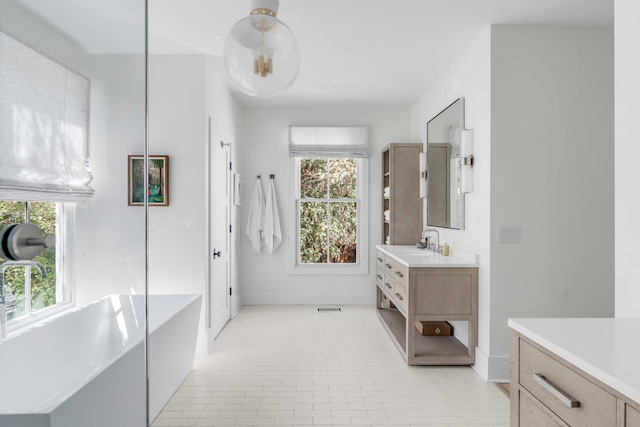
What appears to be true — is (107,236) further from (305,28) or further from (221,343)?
(221,343)

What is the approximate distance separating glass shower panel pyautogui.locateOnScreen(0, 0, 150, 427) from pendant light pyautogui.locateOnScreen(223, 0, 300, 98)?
278 mm

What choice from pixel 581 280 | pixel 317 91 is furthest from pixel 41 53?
pixel 317 91

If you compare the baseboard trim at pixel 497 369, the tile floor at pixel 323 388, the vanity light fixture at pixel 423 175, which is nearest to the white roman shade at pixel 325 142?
the vanity light fixture at pixel 423 175

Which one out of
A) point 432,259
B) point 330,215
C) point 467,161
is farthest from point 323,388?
point 330,215

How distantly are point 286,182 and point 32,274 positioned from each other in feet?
15.2

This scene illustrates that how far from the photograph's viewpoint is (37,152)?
87cm

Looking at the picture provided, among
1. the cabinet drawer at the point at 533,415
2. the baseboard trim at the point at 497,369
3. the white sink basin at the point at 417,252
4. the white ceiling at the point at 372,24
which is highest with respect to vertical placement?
the white ceiling at the point at 372,24

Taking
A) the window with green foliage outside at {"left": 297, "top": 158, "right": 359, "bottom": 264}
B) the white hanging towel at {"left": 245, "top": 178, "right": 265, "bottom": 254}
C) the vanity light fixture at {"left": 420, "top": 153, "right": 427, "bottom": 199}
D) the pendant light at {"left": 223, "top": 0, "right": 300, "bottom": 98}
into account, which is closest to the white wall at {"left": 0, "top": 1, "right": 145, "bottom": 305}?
the pendant light at {"left": 223, "top": 0, "right": 300, "bottom": 98}

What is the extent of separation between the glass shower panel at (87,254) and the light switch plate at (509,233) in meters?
2.64

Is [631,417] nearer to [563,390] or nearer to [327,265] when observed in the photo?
[563,390]

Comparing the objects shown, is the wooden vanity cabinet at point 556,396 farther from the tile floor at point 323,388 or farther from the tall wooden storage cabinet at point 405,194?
the tall wooden storage cabinet at point 405,194

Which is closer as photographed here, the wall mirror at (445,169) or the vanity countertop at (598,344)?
the vanity countertop at (598,344)

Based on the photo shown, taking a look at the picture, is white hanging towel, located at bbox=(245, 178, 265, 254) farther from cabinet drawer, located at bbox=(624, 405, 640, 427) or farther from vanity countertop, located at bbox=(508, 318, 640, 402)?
cabinet drawer, located at bbox=(624, 405, 640, 427)

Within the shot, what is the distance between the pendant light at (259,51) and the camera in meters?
1.30
